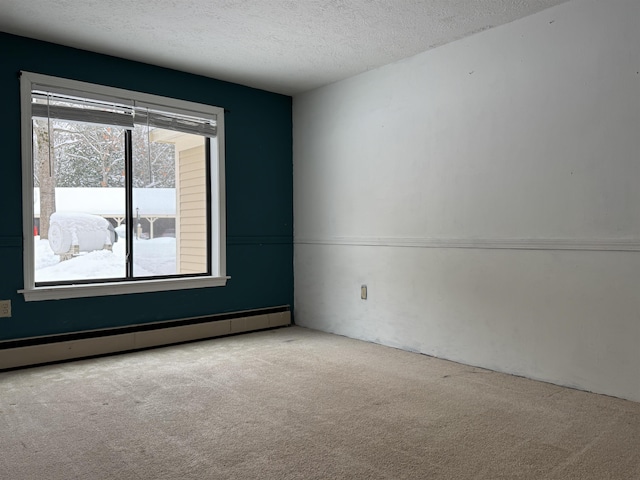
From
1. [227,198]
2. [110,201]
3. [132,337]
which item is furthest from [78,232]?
[227,198]

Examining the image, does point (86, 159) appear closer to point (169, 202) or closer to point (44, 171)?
point (44, 171)

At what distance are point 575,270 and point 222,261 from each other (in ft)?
9.71

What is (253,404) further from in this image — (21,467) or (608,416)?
(608,416)

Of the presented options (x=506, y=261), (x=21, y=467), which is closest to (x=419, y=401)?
(x=506, y=261)

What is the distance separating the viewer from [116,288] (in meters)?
4.07

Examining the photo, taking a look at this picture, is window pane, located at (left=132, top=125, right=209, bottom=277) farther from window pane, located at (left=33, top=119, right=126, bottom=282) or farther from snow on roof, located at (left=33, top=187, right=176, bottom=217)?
window pane, located at (left=33, top=119, right=126, bottom=282)

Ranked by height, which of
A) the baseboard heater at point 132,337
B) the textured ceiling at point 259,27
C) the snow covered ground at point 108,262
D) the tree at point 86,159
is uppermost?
the textured ceiling at point 259,27

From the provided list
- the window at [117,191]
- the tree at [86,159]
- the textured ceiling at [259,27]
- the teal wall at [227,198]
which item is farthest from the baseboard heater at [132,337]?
the textured ceiling at [259,27]

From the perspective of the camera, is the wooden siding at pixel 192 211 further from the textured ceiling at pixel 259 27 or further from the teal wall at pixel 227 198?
the textured ceiling at pixel 259 27

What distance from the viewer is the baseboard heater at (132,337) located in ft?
11.9

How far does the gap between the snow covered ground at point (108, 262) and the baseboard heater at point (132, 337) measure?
0.45m

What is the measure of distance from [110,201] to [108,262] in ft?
1.66

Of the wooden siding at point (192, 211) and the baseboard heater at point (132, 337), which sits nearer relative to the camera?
the baseboard heater at point (132, 337)

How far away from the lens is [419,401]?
9.51ft
